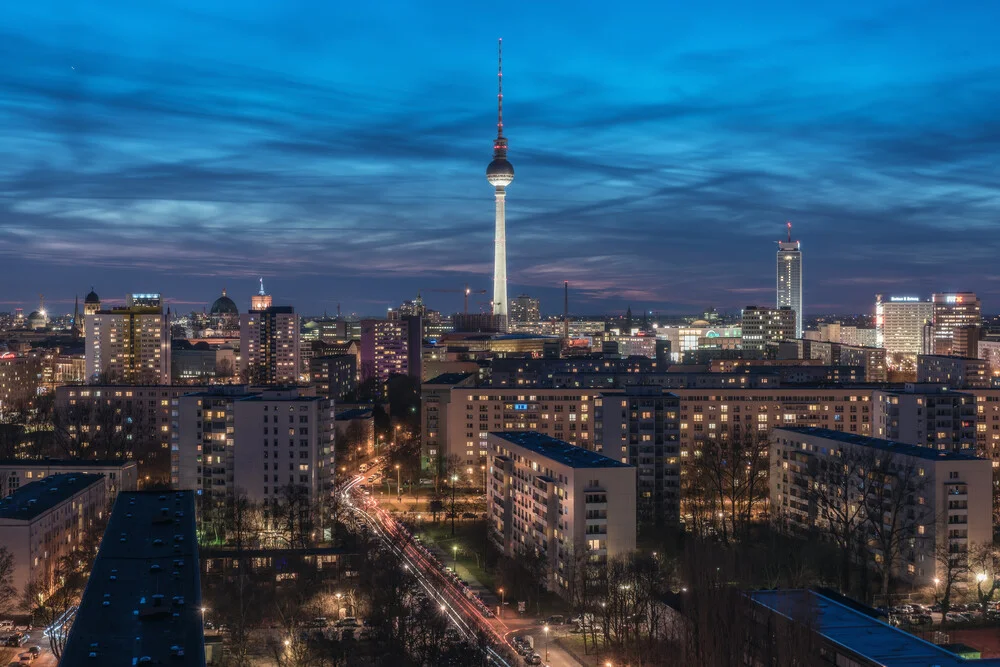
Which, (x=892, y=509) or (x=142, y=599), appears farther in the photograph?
(x=892, y=509)

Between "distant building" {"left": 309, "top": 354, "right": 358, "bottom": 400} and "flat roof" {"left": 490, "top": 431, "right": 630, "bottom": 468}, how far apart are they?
30.8m

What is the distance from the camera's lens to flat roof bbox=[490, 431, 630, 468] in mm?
18688

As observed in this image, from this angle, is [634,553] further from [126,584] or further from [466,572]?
[126,584]

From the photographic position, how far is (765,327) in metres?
72.6

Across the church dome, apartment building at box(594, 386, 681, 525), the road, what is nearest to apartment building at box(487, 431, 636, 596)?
the road

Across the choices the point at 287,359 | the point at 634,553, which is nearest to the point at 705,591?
the point at 634,553

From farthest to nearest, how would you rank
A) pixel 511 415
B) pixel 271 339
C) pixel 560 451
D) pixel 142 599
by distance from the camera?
pixel 271 339
pixel 511 415
pixel 560 451
pixel 142 599

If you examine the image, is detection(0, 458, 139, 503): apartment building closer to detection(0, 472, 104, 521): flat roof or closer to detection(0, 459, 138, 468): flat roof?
detection(0, 459, 138, 468): flat roof

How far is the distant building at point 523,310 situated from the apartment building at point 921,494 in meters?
101

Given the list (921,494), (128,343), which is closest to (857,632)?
(921,494)

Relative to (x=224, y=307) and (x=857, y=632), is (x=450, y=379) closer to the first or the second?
(x=857, y=632)

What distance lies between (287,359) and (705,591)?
50377mm

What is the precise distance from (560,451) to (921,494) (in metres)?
6.91

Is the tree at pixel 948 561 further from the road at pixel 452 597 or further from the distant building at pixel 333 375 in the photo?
the distant building at pixel 333 375
